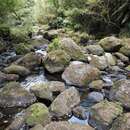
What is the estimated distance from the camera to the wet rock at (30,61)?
35.5 feet

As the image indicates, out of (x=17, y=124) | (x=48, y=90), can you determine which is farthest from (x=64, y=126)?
(x=48, y=90)

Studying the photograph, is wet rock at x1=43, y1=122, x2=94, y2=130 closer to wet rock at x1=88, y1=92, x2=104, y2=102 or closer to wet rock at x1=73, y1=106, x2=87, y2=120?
wet rock at x1=73, y1=106, x2=87, y2=120

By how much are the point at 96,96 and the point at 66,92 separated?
0.99 m

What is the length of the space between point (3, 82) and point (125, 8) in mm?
9386

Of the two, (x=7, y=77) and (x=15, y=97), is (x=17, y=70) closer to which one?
(x=7, y=77)

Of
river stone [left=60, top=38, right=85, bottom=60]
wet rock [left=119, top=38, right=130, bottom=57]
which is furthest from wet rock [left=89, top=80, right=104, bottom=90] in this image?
wet rock [left=119, top=38, right=130, bottom=57]

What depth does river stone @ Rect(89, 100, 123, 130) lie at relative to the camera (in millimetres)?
6639

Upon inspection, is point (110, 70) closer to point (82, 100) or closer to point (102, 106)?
point (82, 100)

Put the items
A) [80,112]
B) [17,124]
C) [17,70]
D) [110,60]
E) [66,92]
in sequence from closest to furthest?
1. [17,124]
2. [80,112]
3. [66,92]
4. [17,70]
5. [110,60]

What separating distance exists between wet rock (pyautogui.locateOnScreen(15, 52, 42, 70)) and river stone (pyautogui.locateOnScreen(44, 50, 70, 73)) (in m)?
0.58

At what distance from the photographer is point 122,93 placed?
7875 mm

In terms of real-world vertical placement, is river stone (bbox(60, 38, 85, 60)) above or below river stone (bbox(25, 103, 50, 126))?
below

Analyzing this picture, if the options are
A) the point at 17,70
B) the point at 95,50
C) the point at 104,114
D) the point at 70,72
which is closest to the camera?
the point at 104,114

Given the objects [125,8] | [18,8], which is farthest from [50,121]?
[125,8]
